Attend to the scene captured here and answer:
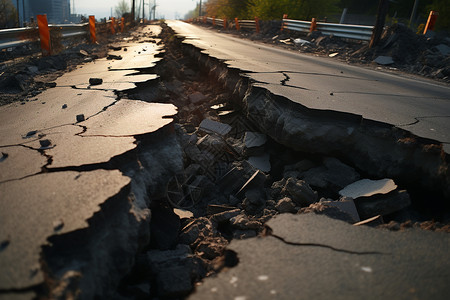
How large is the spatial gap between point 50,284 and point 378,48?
374 inches

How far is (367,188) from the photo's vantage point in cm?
216

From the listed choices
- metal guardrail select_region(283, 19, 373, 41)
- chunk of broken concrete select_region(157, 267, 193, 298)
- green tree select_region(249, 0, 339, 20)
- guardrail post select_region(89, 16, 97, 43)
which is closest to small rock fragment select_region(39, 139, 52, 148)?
chunk of broken concrete select_region(157, 267, 193, 298)

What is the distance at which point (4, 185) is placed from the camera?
5.00ft

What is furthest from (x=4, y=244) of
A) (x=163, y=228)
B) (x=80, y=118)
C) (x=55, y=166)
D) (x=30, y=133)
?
(x=80, y=118)

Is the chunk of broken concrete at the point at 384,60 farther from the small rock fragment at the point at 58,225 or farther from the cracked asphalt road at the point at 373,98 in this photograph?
the small rock fragment at the point at 58,225

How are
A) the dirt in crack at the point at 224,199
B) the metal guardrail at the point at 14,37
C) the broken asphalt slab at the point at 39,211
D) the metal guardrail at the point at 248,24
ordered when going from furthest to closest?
the metal guardrail at the point at 248,24, the metal guardrail at the point at 14,37, the dirt in crack at the point at 224,199, the broken asphalt slab at the point at 39,211

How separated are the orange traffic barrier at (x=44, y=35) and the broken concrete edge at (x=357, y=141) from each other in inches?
219

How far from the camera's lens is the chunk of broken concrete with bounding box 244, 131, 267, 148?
10.3 ft

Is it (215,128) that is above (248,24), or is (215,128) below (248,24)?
below

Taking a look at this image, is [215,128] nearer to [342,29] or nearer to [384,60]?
[384,60]

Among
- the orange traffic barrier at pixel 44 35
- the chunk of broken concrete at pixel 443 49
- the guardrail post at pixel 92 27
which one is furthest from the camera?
the guardrail post at pixel 92 27

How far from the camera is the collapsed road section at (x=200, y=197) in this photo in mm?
1141

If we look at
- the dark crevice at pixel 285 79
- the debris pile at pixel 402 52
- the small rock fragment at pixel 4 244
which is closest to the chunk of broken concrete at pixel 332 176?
the dark crevice at pixel 285 79

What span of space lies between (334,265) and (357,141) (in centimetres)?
158
